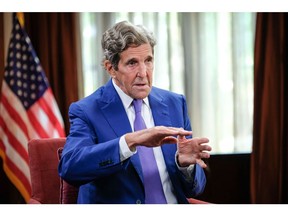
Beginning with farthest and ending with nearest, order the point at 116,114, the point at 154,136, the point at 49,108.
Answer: the point at 49,108, the point at 116,114, the point at 154,136

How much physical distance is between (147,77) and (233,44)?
3.28 meters

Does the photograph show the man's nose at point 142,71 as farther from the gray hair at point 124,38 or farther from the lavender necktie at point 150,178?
the lavender necktie at point 150,178

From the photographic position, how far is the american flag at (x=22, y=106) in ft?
15.6

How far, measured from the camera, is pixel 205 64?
549cm

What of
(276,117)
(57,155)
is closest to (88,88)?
(276,117)

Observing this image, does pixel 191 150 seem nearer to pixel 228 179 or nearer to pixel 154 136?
pixel 154 136

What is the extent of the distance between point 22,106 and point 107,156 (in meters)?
2.69

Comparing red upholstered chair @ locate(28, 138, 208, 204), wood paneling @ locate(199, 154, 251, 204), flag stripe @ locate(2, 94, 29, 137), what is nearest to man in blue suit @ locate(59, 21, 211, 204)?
red upholstered chair @ locate(28, 138, 208, 204)

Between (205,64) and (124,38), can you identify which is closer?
(124,38)

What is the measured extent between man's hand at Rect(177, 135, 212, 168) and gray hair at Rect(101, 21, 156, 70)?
1.39ft

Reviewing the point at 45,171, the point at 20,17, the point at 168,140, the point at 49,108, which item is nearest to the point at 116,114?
the point at 168,140

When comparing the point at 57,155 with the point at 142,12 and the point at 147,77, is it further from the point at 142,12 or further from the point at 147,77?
the point at 142,12

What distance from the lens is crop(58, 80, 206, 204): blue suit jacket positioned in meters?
2.27

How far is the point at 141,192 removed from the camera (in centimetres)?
234
